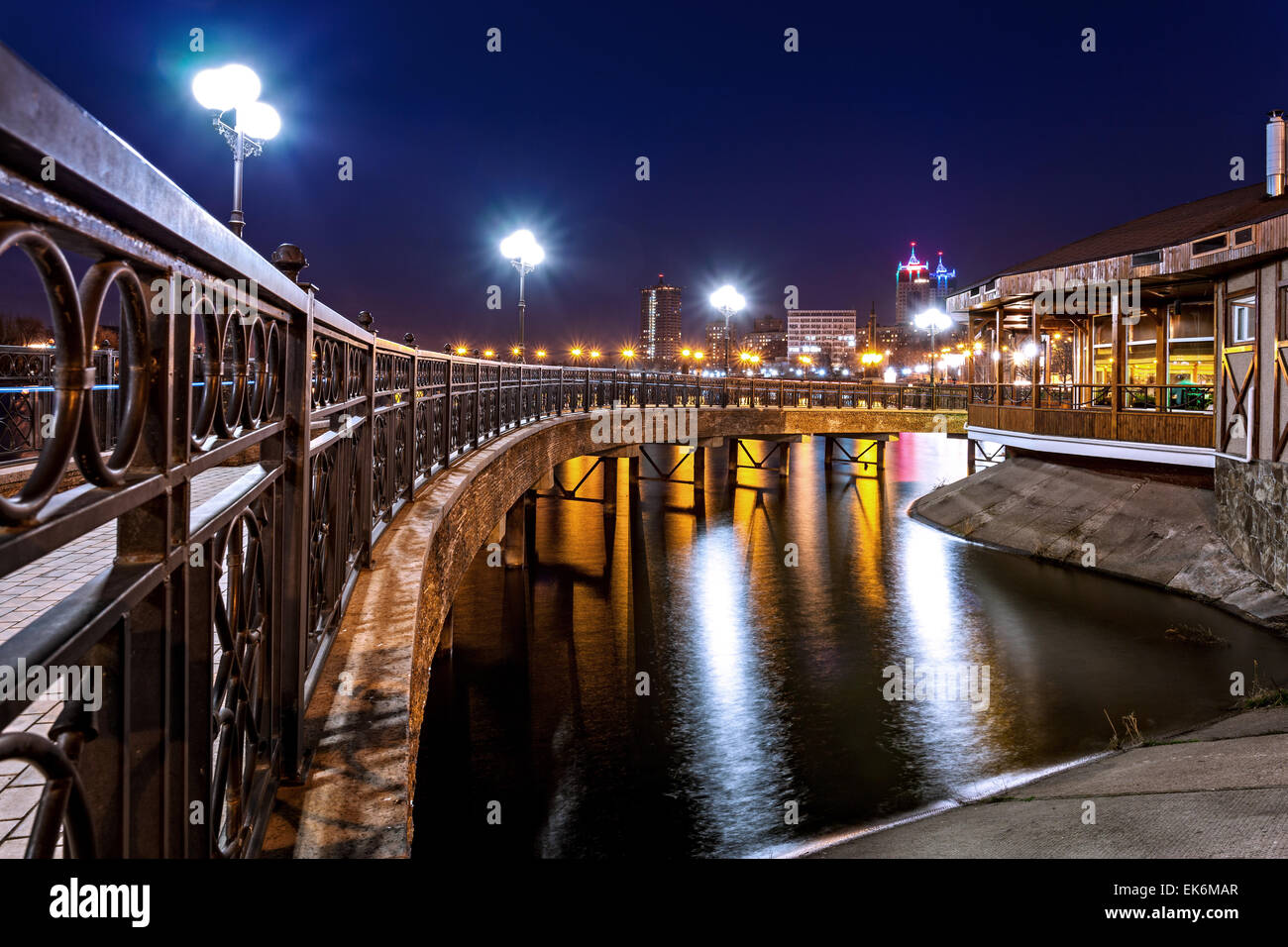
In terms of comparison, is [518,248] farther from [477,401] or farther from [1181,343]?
[1181,343]

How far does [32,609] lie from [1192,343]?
30808mm

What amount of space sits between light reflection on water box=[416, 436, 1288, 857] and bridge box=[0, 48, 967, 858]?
486 cm

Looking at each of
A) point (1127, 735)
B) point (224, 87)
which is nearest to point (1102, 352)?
point (1127, 735)

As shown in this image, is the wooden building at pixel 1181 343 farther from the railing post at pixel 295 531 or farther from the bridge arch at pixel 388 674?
the railing post at pixel 295 531

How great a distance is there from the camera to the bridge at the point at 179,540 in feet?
3.84

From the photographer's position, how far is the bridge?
1170mm

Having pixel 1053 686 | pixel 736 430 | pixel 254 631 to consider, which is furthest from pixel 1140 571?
pixel 254 631

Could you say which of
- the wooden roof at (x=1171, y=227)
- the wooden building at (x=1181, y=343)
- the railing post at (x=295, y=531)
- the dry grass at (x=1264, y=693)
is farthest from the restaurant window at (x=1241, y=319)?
the railing post at (x=295, y=531)

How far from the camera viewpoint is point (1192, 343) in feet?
88.1

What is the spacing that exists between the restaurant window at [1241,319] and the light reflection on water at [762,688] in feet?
20.4

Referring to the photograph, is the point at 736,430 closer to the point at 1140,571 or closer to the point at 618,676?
the point at 1140,571

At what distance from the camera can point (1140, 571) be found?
18469mm

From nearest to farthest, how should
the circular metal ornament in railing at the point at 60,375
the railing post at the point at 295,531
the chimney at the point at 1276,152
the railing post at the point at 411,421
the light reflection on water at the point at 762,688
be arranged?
the circular metal ornament in railing at the point at 60,375
the railing post at the point at 295,531
the railing post at the point at 411,421
the light reflection on water at the point at 762,688
the chimney at the point at 1276,152

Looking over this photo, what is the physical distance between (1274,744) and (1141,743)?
2096 millimetres
